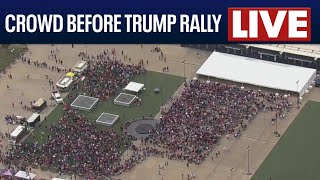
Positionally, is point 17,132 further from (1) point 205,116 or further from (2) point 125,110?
(1) point 205,116

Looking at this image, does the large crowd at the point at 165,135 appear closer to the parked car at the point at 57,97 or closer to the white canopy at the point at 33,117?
the white canopy at the point at 33,117

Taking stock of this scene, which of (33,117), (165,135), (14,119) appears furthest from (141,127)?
(14,119)

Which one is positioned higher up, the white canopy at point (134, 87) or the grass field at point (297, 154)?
the white canopy at point (134, 87)

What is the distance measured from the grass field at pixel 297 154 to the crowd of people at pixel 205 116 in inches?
205

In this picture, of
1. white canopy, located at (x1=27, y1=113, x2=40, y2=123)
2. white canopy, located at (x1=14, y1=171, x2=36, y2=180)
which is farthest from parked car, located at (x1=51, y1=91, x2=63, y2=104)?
white canopy, located at (x1=14, y1=171, x2=36, y2=180)

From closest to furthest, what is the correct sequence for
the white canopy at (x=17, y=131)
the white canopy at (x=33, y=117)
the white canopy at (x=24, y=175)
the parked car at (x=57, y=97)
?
the white canopy at (x=24, y=175), the white canopy at (x=17, y=131), the white canopy at (x=33, y=117), the parked car at (x=57, y=97)

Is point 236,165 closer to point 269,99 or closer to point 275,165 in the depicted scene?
point 275,165

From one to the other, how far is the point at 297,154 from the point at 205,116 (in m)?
18.3

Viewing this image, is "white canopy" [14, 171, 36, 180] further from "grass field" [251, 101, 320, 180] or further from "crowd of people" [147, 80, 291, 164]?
"grass field" [251, 101, 320, 180]

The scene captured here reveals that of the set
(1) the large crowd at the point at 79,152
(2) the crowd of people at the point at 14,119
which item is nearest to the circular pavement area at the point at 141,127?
(1) the large crowd at the point at 79,152

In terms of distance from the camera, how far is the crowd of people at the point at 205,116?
18050 cm

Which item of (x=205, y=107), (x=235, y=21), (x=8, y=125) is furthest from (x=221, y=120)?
(x=235, y=21)

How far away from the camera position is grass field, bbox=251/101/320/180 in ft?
572

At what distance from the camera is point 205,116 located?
18825 centimetres
